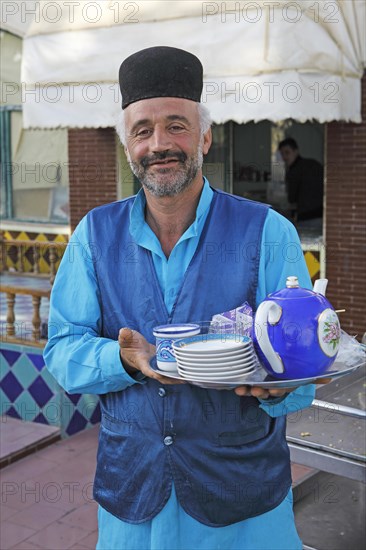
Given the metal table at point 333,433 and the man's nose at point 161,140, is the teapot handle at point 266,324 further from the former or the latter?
the metal table at point 333,433

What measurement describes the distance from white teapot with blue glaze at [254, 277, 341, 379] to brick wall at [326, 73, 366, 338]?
518 centimetres

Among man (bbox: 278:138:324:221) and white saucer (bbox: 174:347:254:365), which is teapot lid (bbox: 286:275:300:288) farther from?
man (bbox: 278:138:324:221)

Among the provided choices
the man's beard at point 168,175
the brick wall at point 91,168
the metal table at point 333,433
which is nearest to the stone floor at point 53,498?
the metal table at point 333,433

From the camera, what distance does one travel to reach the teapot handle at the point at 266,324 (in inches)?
69.0

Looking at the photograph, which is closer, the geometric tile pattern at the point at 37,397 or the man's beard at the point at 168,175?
the man's beard at the point at 168,175

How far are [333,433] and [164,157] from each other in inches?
58.9

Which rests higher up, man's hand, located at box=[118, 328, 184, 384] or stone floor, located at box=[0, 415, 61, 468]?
man's hand, located at box=[118, 328, 184, 384]

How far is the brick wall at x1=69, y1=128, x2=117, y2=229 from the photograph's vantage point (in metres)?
8.41

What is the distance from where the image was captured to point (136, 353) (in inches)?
69.9

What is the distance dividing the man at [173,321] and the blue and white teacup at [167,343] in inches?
1.7

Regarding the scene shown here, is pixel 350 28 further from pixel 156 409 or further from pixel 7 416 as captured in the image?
pixel 156 409

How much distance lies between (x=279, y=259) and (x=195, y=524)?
682 millimetres

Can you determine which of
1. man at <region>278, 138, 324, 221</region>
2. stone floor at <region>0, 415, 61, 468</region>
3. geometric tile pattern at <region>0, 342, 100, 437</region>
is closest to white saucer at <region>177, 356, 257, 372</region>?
stone floor at <region>0, 415, 61, 468</region>

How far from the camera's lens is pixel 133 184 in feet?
27.9
